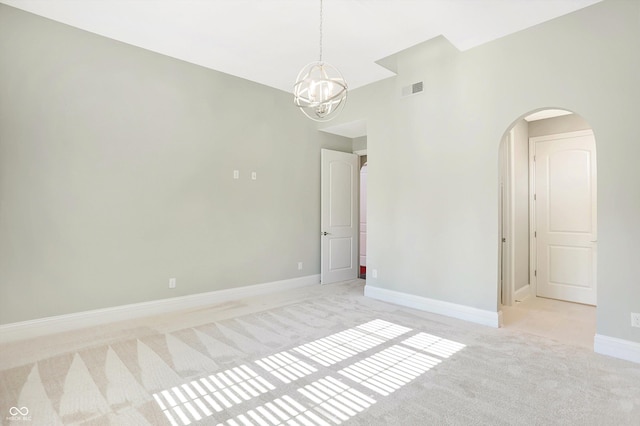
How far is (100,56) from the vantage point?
3549mm

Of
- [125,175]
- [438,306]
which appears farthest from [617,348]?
[125,175]

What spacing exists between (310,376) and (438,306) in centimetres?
214

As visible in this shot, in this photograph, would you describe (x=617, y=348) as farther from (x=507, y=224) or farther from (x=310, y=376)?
(x=310, y=376)

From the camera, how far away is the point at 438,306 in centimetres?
393

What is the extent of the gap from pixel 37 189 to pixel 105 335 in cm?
161

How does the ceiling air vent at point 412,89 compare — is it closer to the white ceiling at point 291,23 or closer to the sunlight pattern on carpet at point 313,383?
the white ceiling at point 291,23

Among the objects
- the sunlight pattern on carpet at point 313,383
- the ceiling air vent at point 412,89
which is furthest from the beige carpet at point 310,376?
the ceiling air vent at point 412,89

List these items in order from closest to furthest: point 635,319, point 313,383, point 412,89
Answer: point 313,383 → point 635,319 → point 412,89

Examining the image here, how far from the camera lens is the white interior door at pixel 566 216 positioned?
4426 millimetres

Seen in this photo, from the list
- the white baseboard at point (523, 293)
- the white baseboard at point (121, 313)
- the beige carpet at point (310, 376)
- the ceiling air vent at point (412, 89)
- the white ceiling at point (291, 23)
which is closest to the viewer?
the beige carpet at point (310, 376)

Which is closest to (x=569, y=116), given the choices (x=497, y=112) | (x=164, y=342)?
(x=497, y=112)

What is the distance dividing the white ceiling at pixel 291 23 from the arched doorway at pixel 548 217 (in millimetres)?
1828

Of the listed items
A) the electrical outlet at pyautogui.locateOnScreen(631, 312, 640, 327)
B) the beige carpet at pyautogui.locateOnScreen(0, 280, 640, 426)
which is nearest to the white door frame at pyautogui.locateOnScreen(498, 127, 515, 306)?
the beige carpet at pyautogui.locateOnScreen(0, 280, 640, 426)

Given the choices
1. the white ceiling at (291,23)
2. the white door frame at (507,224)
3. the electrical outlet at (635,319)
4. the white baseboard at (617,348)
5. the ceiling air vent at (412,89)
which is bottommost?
the white baseboard at (617,348)
